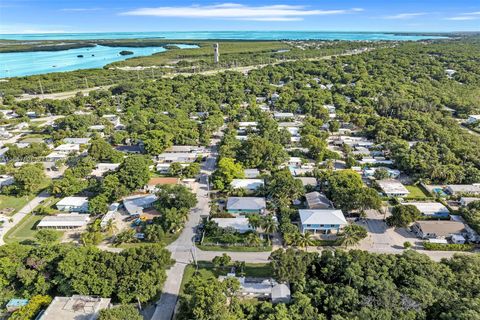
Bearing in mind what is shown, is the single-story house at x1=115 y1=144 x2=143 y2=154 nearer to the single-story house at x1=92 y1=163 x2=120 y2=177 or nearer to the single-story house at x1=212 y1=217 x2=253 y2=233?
the single-story house at x1=92 y1=163 x2=120 y2=177

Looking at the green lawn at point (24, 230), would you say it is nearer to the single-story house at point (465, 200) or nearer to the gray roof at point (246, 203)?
the gray roof at point (246, 203)

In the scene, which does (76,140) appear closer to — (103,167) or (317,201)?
(103,167)

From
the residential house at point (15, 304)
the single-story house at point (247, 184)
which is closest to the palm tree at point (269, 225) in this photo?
the single-story house at point (247, 184)

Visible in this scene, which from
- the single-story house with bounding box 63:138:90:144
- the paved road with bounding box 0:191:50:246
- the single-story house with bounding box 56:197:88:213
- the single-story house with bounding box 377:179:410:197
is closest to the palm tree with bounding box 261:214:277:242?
the single-story house with bounding box 377:179:410:197

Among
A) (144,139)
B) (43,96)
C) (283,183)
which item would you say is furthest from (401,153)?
(43,96)

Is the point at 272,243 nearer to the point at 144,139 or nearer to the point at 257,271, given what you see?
the point at 257,271

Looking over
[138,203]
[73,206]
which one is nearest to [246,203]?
[138,203]

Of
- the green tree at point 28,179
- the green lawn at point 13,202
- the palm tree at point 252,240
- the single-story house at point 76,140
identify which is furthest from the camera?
the single-story house at point 76,140
